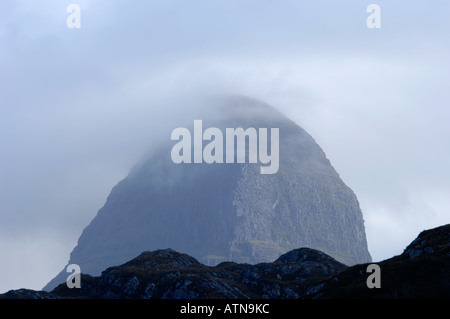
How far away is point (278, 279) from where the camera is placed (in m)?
164

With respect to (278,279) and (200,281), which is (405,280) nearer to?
(200,281)

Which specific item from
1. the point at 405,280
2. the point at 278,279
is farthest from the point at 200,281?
the point at 405,280

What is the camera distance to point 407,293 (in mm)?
83188

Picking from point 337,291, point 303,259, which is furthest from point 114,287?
point 337,291

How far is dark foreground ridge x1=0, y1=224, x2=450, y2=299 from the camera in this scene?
8831cm

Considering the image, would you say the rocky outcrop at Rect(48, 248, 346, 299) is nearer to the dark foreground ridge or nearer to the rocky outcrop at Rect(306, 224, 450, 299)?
the dark foreground ridge

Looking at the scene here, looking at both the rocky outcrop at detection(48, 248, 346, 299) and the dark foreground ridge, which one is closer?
the dark foreground ridge

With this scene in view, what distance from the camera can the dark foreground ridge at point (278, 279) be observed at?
Result: 8831 cm

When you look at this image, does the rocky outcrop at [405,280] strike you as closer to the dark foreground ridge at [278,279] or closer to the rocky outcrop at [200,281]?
the dark foreground ridge at [278,279]

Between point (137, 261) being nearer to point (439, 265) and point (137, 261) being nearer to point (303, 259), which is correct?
point (303, 259)

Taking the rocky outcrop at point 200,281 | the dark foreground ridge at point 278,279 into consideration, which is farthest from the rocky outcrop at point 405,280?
the rocky outcrop at point 200,281

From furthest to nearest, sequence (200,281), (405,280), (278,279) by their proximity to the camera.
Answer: (278,279), (200,281), (405,280)

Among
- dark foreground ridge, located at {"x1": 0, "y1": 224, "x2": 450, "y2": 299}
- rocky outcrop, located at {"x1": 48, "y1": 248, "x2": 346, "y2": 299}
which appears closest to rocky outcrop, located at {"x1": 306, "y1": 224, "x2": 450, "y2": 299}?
dark foreground ridge, located at {"x1": 0, "y1": 224, "x2": 450, "y2": 299}
